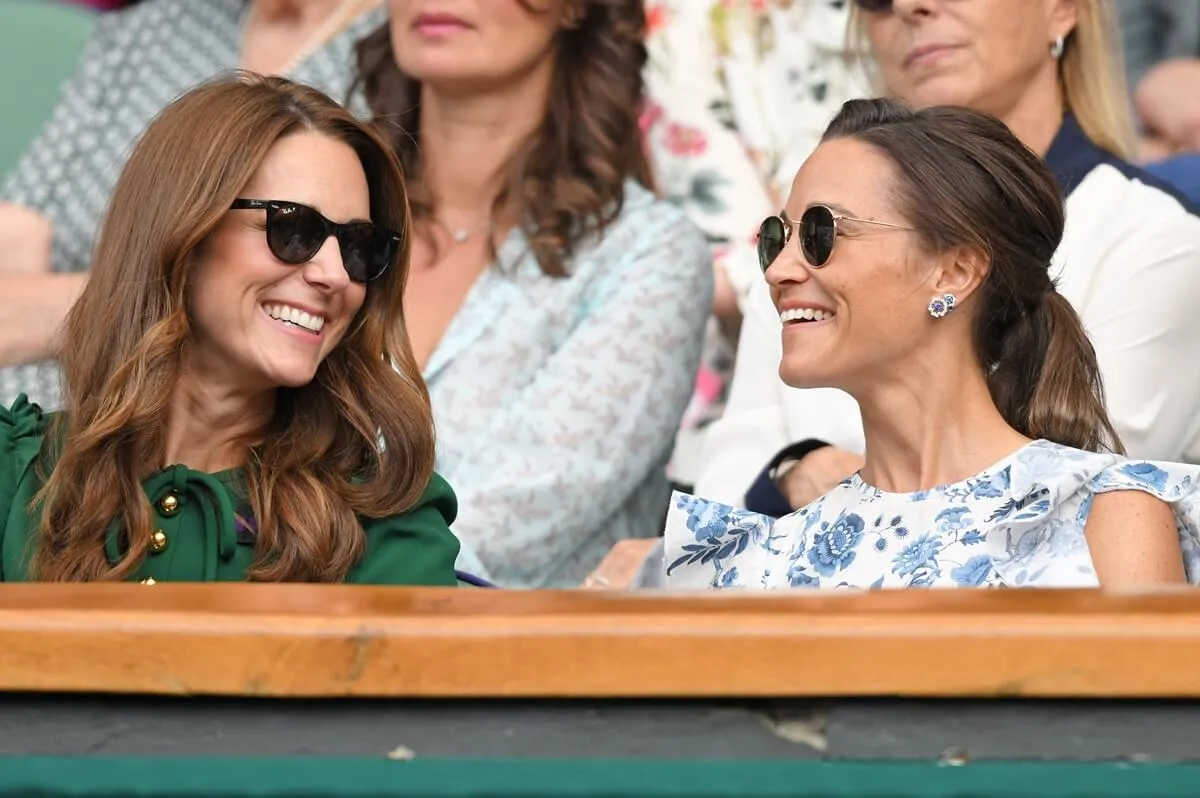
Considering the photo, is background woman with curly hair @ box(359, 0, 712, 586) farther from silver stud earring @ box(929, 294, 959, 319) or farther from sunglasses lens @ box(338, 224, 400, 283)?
silver stud earring @ box(929, 294, 959, 319)

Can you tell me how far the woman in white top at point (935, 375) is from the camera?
1820 millimetres

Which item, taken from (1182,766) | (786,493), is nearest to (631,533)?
(786,493)

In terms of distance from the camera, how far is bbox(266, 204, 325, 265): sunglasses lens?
1.93 meters

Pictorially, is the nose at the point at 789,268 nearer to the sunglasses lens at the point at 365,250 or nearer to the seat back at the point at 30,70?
the sunglasses lens at the point at 365,250

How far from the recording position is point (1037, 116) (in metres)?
2.61

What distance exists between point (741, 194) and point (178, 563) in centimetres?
151

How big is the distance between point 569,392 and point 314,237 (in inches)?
29.6

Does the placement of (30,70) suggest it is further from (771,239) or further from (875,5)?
(771,239)

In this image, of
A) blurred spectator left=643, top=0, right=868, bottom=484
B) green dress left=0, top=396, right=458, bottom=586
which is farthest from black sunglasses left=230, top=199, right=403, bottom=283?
blurred spectator left=643, top=0, right=868, bottom=484

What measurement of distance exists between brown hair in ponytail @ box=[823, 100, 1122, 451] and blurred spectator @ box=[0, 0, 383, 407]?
137 centimetres

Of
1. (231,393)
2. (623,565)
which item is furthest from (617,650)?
(623,565)

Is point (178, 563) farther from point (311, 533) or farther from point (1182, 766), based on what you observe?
point (1182, 766)

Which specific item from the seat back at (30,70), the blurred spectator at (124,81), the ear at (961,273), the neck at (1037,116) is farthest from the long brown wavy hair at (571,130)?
the ear at (961,273)

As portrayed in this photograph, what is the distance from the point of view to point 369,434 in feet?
6.64
